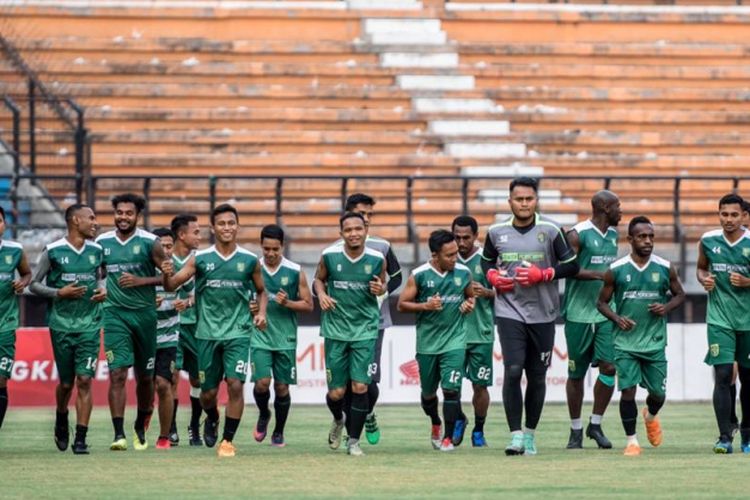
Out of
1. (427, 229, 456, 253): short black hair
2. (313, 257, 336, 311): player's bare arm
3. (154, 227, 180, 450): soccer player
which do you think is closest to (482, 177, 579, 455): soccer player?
(427, 229, 456, 253): short black hair

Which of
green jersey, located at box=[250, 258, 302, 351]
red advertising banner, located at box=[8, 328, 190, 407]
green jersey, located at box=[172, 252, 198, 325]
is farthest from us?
red advertising banner, located at box=[8, 328, 190, 407]

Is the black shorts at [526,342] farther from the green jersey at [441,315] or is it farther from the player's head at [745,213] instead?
the player's head at [745,213]

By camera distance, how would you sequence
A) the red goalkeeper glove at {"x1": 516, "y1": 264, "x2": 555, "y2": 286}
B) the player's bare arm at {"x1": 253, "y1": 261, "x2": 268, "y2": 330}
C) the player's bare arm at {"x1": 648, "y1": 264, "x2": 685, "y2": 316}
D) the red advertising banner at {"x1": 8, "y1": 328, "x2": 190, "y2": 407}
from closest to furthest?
the red goalkeeper glove at {"x1": 516, "y1": 264, "x2": 555, "y2": 286}, the player's bare arm at {"x1": 648, "y1": 264, "x2": 685, "y2": 316}, the player's bare arm at {"x1": 253, "y1": 261, "x2": 268, "y2": 330}, the red advertising banner at {"x1": 8, "y1": 328, "x2": 190, "y2": 407}

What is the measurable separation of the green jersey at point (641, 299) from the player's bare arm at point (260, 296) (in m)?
2.97

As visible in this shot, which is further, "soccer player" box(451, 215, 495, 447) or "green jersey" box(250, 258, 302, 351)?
"soccer player" box(451, 215, 495, 447)

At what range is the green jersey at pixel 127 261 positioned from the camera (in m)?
17.1

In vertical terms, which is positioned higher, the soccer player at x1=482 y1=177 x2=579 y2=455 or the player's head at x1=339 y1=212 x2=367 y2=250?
the player's head at x1=339 y1=212 x2=367 y2=250

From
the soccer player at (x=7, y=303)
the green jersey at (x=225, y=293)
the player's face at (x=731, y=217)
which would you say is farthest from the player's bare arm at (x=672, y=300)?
the soccer player at (x=7, y=303)

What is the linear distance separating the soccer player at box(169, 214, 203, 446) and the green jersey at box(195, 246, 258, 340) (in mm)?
1621

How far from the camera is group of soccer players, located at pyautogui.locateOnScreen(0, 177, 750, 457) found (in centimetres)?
1602

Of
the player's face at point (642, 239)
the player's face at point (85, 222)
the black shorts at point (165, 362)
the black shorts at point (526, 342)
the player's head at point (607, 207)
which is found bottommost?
the black shorts at point (165, 362)

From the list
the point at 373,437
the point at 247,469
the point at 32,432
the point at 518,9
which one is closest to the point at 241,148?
the point at 518,9

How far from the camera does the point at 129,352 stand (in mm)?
17078

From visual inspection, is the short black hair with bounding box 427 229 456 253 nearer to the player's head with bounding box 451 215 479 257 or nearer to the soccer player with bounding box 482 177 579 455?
the player's head with bounding box 451 215 479 257
